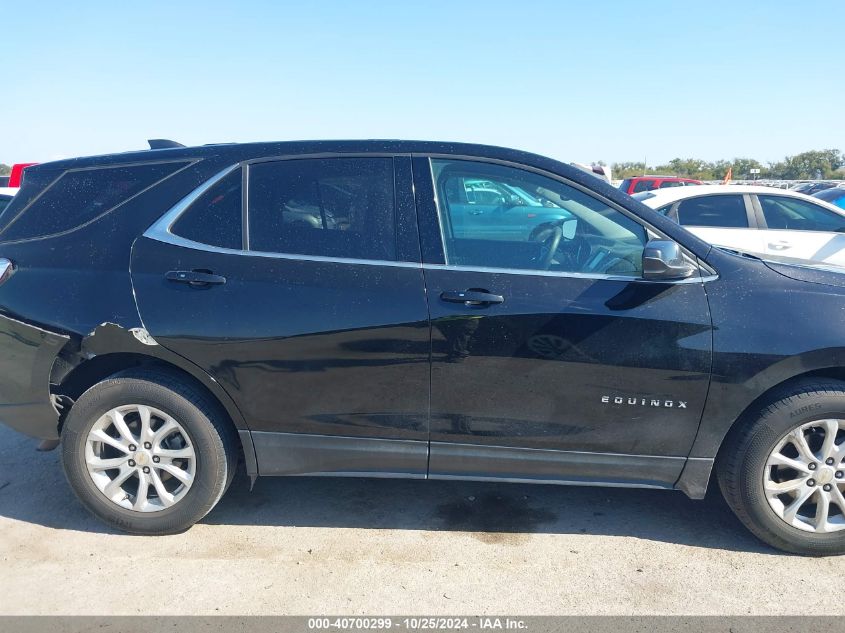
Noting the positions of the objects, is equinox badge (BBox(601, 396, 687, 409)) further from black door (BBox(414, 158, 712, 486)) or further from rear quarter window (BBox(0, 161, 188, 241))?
rear quarter window (BBox(0, 161, 188, 241))

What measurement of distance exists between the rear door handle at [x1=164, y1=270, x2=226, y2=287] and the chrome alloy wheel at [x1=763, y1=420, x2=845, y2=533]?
262 centimetres

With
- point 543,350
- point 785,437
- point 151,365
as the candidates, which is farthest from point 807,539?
point 151,365

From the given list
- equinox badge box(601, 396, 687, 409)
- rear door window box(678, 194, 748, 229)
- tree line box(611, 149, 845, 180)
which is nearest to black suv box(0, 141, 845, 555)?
equinox badge box(601, 396, 687, 409)

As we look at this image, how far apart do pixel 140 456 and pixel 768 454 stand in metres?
2.89

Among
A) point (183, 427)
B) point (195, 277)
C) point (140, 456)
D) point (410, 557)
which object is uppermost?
point (195, 277)

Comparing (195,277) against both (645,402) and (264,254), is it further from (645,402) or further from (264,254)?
(645,402)

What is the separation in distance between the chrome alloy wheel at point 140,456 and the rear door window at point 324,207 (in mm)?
979

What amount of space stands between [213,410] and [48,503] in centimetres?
124

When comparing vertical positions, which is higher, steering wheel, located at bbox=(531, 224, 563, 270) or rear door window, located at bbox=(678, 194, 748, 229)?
rear door window, located at bbox=(678, 194, 748, 229)

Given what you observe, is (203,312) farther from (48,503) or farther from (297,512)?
(48,503)

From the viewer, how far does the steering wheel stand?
9.73 feet

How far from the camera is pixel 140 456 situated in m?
3.09

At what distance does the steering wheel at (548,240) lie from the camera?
2.96 m

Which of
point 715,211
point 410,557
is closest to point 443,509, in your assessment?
point 410,557
